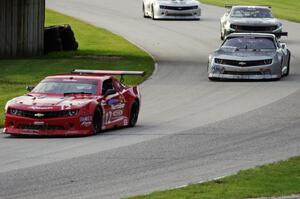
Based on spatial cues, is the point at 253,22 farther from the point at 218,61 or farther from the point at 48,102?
the point at 48,102

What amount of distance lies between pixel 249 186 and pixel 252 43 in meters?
20.5

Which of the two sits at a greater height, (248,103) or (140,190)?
(140,190)

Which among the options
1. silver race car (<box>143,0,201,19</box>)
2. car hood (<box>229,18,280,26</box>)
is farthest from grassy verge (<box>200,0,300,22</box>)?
car hood (<box>229,18,280,26</box>)

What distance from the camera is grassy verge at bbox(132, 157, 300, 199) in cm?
1495

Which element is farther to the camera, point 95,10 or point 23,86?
point 95,10

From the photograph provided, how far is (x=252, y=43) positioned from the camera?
36031 millimetres

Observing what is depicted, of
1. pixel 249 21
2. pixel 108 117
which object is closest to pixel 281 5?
pixel 249 21

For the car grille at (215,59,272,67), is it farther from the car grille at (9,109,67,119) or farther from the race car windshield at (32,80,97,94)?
the car grille at (9,109,67,119)

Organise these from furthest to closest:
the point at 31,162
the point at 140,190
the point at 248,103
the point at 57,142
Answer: the point at 248,103, the point at 57,142, the point at 31,162, the point at 140,190

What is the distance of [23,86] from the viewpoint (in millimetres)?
32469

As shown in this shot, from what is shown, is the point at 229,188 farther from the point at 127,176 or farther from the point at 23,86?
the point at 23,86

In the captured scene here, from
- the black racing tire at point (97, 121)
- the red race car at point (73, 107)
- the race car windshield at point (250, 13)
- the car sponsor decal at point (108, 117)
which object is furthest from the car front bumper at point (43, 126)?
the race car windshield at point (250, 13)

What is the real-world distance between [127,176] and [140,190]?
1.36m

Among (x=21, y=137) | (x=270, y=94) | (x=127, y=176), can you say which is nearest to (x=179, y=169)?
(x=127, y=176)
